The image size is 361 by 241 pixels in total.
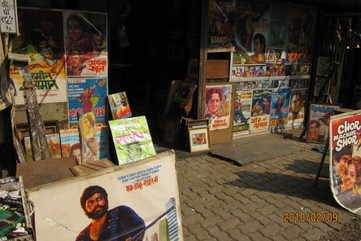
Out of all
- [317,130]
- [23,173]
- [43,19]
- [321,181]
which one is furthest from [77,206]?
[317,130]

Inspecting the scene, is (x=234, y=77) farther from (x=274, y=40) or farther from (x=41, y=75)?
(x=41, y=75)

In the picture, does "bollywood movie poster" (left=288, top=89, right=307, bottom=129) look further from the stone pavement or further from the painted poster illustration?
the stone pavement

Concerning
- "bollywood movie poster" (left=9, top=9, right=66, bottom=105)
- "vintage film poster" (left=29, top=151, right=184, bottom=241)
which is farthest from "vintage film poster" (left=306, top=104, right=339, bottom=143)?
"vintage film poster" (left=29, top=151, right=184, bottom=241)

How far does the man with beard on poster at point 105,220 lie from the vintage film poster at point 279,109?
703 centimetres

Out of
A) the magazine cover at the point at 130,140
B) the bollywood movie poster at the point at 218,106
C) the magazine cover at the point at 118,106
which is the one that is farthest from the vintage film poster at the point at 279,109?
the magazine cover at the point at 130,140

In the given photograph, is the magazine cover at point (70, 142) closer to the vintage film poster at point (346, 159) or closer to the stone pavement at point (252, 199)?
the stone pavement at point (252, 199)

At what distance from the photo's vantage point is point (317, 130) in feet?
28.7

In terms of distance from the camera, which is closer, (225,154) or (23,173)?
(23,173)

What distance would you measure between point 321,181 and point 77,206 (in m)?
4.97

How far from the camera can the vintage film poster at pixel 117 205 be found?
8.43 feet

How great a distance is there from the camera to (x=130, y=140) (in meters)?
5.94

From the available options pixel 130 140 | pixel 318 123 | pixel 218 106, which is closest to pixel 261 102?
pixel 318 123

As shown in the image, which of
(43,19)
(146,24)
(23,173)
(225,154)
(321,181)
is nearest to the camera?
(23,173)
